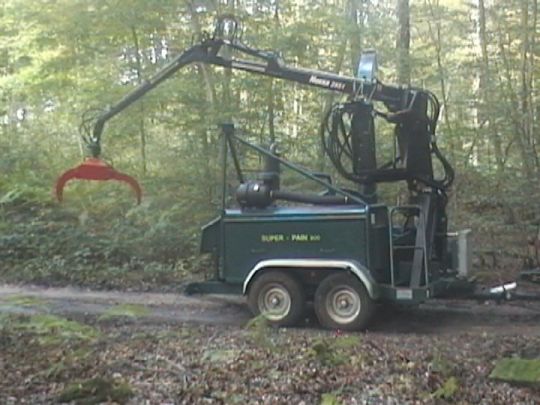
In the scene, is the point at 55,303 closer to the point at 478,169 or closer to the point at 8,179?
the point at 8,179

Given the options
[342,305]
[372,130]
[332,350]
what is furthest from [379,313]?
[332,350]

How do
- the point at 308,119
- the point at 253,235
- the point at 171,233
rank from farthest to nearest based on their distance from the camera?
the point at 308,119 < the point at 171,233 < the point at 253,235

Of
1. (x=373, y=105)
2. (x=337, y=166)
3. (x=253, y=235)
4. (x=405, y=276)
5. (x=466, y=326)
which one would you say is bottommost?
(x=466, y=326)

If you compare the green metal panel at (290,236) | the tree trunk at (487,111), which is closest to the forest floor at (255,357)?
the green metal panel at (290,236)

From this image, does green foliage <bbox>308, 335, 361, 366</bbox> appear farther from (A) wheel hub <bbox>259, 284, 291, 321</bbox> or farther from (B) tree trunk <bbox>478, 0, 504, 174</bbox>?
(B) tree trunk <bbox>478, 0, 504, 174</bbox>

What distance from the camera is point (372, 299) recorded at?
817cm

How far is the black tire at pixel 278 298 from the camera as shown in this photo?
8.65 m

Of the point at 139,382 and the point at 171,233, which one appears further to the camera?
the point at 171,233

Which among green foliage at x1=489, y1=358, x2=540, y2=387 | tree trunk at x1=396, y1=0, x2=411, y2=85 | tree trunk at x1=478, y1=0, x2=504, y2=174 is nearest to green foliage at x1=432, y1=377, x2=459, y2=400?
green foliage at x1=489, y1=358, x2=540, y2=387

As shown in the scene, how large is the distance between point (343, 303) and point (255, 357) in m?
2.55

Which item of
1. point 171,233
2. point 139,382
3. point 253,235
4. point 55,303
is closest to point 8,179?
point 171,233

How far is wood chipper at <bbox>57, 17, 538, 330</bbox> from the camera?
829cm

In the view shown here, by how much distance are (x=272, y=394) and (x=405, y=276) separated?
13.3ft

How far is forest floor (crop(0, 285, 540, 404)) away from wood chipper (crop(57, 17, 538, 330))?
0.43 meters
